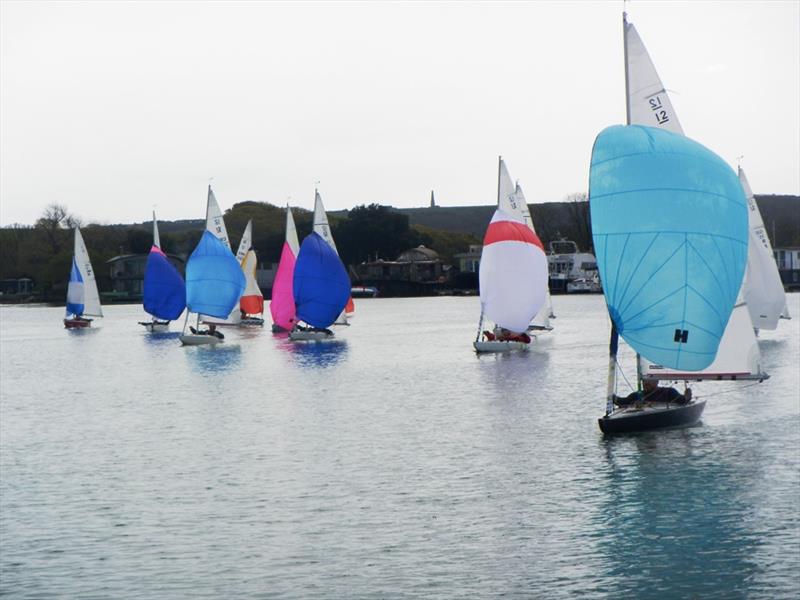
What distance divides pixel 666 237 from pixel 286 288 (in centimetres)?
4914

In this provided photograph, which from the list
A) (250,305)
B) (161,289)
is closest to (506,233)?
(250,305)

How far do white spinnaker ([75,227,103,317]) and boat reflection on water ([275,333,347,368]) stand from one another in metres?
21.9

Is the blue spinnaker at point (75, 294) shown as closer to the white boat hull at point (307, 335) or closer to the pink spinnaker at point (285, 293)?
the pink spinnaker at point (285, 293)

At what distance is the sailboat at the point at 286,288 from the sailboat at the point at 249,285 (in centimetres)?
496

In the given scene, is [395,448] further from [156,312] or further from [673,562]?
[156,312]

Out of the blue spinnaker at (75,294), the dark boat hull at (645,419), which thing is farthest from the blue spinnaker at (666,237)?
the blue spinnaker at (75,294)

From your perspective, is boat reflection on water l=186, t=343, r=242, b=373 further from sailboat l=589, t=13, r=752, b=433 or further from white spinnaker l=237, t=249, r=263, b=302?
sailboat l=589, t=13, r=752, b=433

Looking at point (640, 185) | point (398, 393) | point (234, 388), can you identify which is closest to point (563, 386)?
point (398, 393)

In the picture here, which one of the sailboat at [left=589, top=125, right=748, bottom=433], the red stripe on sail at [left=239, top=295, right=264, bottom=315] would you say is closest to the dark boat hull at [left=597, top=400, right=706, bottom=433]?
the sailboat at [left=589, top=125, right=748, bottom=433]

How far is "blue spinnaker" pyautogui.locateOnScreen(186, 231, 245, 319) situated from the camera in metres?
70.5

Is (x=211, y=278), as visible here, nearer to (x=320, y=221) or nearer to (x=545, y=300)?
(x=320, y=221)

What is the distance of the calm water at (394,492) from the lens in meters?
20.8

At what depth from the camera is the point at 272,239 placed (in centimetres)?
17112

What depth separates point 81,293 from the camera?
9881cm
